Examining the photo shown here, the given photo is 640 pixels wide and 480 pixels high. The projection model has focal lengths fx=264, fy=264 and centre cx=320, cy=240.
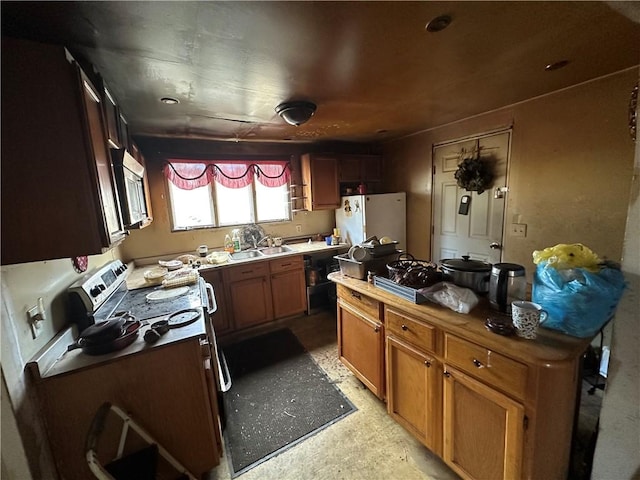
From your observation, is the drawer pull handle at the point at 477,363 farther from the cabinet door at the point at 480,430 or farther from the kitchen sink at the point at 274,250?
the kitchen sink at the point at 274,250

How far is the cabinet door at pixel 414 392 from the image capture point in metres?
1.43

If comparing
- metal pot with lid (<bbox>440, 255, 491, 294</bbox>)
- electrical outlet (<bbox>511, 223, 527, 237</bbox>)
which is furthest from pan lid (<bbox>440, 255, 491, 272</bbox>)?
electrical outlet (<bbox>511, 223, 527, 237</bbox>)

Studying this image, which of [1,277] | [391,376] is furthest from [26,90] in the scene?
[391,376]

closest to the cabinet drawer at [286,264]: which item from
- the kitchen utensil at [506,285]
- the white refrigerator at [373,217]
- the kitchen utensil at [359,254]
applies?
the white refrigerator at [373,217]

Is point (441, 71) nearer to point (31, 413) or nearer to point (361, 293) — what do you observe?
point (361, 293)

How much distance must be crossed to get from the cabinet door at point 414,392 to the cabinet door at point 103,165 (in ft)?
5.39

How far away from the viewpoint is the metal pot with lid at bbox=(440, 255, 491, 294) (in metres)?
1.41

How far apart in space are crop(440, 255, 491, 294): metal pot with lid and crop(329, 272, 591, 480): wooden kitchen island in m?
0.09

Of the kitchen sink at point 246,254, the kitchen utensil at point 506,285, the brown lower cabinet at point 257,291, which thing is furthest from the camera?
the kitchen sink at point 246,254

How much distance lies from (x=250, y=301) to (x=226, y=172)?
167 centimetres

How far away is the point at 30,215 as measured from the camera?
3.35 feet

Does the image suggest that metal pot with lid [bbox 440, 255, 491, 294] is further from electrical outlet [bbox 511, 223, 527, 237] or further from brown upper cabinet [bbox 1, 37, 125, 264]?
brown upper cabinet [bbox 1, 37, 125, 264]

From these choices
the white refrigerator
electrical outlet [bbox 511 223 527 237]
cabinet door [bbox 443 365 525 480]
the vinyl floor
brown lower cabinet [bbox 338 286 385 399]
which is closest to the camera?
cabinet door [bbox 443 365 525 480]

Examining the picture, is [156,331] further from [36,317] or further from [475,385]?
[475,385]
